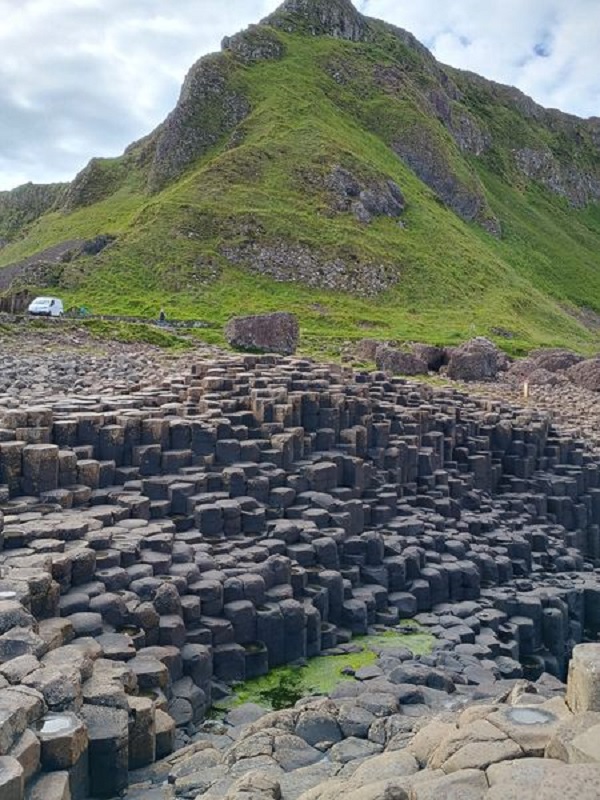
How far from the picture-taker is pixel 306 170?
5644 centimetres

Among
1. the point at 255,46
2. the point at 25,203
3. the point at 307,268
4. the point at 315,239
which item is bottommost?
the point at 307,268

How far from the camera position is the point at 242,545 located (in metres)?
11.7

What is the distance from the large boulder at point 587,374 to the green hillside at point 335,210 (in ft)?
21.9

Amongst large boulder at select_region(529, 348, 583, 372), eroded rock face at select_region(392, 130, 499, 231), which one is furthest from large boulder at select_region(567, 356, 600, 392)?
eroded rock face at select_region(392, 130, 499, 231)

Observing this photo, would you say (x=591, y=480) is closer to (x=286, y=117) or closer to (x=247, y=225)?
(x=247, y=225)

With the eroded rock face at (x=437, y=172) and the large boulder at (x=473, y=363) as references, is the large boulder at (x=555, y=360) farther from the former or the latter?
the eroded rock face at (x=437, y=172)

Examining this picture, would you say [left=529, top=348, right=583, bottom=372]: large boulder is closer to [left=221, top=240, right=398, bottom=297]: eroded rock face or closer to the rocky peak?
[left=221, top=240, right=398, bottom=297]: eroded rock face

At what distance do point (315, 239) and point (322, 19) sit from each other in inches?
1886

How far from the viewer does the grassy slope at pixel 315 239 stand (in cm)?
4334

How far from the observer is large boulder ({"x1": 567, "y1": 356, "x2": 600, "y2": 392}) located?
106 ft

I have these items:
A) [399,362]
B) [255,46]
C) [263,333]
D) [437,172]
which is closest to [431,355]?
[399,362]

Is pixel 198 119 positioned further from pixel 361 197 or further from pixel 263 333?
pixel 263 333

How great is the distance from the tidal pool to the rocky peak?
8157cm

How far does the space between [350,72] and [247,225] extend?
1408 inches
